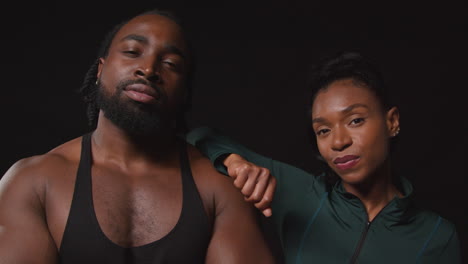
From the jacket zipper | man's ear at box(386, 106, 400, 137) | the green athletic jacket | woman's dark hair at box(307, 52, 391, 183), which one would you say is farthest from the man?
man's ear at box(386, 106, 400, 137)

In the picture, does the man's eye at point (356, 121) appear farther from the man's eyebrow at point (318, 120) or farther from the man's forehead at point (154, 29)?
the man's forehead at point (154, 29)

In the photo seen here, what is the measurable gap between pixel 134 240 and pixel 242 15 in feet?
5.92

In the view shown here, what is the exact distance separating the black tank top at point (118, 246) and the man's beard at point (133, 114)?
15 centimetres

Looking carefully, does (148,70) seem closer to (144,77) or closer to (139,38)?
(144,77)

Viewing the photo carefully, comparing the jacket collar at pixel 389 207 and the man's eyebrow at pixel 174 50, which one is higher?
the man's eyebrow at pixel 174 50

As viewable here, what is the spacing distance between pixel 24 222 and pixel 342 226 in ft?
3.22

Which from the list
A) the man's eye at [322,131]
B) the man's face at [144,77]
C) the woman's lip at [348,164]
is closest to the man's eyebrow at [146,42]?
the man's face at [144,77]

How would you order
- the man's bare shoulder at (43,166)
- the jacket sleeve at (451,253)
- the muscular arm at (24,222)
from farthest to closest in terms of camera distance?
the jacket sleeve at (451,253) → the man's bare shoulder at (43,166) → the muscular arm at (24,222)

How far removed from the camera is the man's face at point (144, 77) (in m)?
1.78

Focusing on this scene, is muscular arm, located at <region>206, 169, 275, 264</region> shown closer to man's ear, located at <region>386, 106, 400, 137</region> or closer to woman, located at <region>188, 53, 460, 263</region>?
woman, located at <region>188, 53, 460, 263</region>

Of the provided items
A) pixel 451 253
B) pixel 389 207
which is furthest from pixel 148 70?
pixel 451 253

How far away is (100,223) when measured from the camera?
1.68m

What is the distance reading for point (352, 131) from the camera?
1.79 meters

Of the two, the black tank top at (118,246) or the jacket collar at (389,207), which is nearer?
the black tank top at (118,246)
